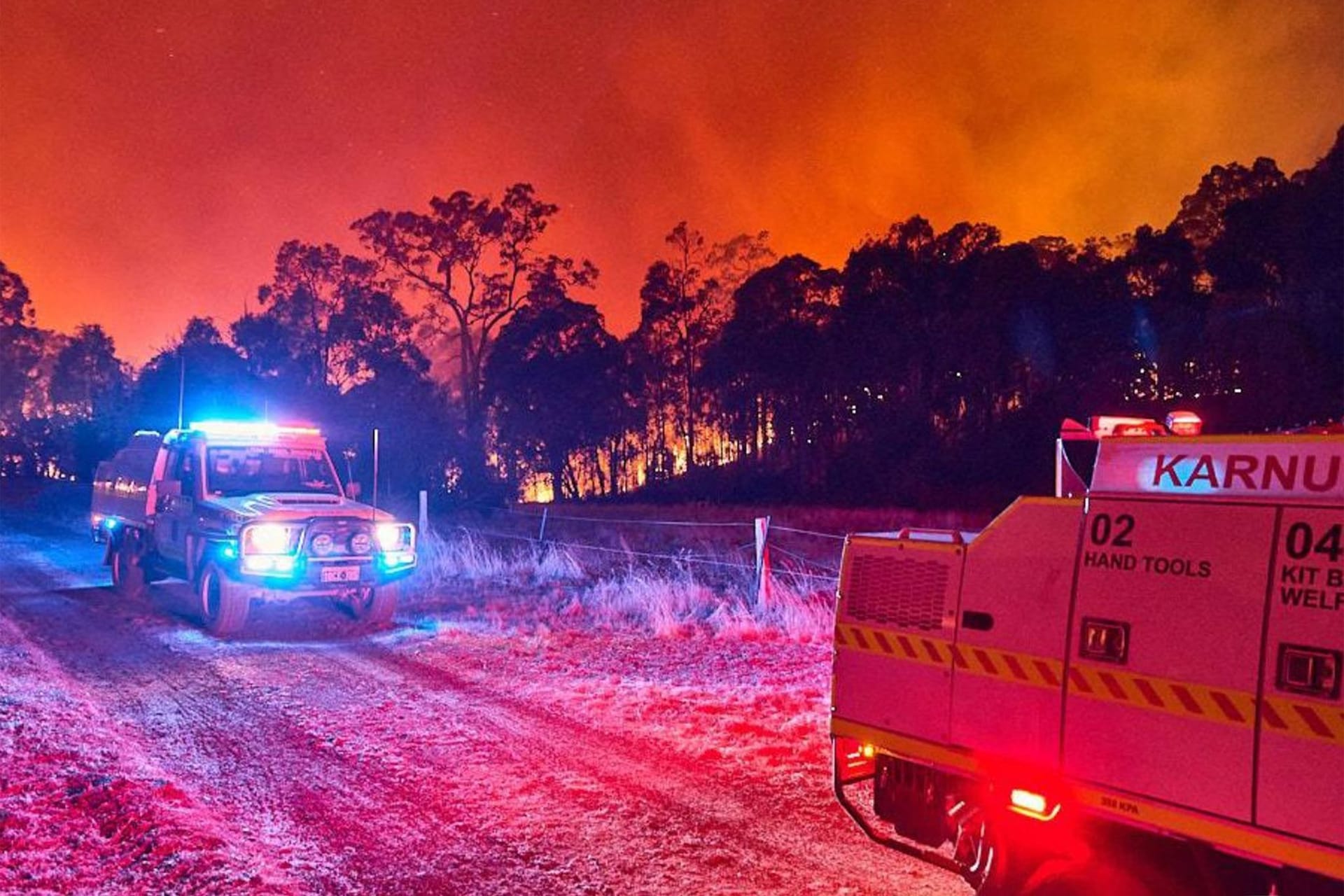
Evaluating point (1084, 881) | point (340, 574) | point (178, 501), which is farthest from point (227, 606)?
point (1084, 881)

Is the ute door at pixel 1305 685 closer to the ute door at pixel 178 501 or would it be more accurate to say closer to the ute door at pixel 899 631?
the ute door at pixel 899 631

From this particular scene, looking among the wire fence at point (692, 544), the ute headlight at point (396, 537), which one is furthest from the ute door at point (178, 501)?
the wire fence at point (692, 544)

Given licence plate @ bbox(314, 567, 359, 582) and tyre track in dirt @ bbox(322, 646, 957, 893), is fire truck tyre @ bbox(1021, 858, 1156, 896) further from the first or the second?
licence plate @ bbox(314, 567, 359, 582)

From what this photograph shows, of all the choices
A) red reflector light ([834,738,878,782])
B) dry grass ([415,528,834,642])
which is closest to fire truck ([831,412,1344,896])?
red reflector light ([834,738,878,782])

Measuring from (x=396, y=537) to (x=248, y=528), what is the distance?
67.4 inches

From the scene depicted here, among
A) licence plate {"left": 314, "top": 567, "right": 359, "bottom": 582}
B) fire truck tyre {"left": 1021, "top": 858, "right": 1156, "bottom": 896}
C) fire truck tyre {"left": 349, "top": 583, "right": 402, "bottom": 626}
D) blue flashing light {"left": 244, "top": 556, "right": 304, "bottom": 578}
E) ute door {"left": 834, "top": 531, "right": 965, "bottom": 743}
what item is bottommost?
fire truck tyre {"left": 349, "top": 583, "right": 402, "bottom": 626}

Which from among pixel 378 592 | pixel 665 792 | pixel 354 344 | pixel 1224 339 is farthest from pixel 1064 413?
pixel 665 792

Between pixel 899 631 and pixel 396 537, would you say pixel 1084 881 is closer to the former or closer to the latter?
pixel 899 631

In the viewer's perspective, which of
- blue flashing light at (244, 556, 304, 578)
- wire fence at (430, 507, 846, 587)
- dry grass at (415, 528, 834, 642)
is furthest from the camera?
wire fence at (430, 507, 846, 587)

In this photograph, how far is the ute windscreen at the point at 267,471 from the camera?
41.8 feet

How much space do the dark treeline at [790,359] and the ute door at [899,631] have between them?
2514 centimetres

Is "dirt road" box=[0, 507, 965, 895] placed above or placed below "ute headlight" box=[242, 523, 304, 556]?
below

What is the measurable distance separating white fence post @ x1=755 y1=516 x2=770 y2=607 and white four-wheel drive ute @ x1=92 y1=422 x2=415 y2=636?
432 cm

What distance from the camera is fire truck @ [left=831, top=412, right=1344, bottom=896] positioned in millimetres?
2811
